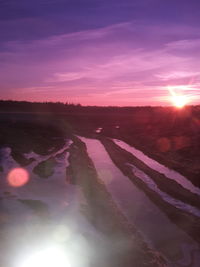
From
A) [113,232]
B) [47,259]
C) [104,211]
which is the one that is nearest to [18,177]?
[104,211]

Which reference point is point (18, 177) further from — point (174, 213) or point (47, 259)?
point (47, 259)

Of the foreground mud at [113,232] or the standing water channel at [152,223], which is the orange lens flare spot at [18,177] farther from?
the standing water channel at [152,223]

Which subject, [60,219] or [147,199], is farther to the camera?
[147,199]

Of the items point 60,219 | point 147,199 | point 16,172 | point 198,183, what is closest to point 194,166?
point 198,183

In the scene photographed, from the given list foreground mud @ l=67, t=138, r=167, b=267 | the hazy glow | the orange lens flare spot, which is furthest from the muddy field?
the hazy glow

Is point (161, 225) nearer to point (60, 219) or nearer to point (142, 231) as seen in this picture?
point (142, 231)

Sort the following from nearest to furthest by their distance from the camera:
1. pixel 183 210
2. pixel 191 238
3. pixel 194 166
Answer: pixel 191 238 → pixel 183 210 → pixel 194 166

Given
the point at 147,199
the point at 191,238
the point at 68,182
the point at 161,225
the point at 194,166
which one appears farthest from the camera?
the point at 194,166
